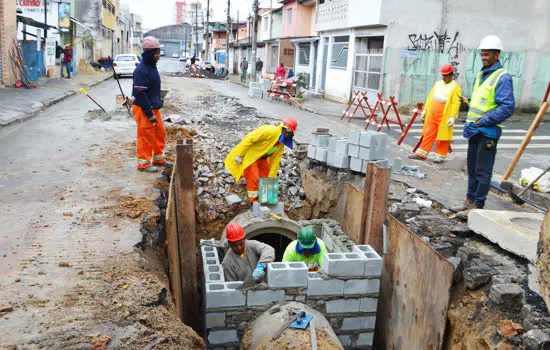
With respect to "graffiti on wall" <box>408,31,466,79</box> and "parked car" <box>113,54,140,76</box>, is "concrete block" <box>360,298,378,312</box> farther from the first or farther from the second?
"parked car" <box>113,54,140,76</box>

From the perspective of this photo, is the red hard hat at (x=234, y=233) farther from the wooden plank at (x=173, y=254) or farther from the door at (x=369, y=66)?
the door at (x=369, y=66)

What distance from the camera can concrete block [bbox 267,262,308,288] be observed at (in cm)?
507

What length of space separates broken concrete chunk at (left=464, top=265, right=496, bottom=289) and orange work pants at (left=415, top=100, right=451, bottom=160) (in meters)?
4.33

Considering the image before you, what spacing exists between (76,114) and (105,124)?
2039mm

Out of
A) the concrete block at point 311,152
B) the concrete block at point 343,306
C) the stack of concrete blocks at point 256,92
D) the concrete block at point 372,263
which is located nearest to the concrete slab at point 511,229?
the concrete block at point 372,263

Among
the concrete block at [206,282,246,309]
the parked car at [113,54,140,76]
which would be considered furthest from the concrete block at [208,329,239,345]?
the parked car at [113,54,140,76]

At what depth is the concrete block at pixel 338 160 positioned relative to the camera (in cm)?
751

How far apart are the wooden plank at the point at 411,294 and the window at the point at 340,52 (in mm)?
14662

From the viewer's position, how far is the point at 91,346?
2.83 meters

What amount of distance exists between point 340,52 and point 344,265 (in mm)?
16250

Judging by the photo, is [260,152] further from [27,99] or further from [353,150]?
[27,99]

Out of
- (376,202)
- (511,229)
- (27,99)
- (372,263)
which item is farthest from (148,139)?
(27,99)

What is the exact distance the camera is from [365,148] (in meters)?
7.07

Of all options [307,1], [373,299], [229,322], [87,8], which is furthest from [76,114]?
[87,8]
